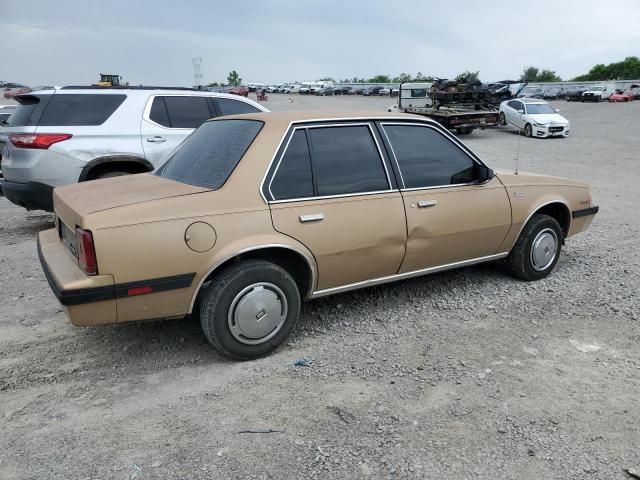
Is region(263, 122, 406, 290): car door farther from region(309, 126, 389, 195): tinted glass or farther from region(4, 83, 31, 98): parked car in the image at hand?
region(4, 83, 31, 98): parked car

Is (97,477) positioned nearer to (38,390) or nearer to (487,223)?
(38,390)

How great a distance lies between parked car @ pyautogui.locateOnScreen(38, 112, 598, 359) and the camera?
2992 millimetres

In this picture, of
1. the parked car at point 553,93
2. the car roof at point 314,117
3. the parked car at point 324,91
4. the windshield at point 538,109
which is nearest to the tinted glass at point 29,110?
the car roof at point 314,117

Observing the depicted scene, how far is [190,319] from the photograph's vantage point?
13.5 feet

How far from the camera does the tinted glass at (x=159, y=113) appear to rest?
6.76 m

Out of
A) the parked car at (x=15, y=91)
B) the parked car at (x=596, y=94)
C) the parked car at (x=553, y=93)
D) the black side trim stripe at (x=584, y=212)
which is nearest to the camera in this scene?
the black side trim stripe at (x=584, y=212)

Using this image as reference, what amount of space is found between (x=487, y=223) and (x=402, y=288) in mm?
969

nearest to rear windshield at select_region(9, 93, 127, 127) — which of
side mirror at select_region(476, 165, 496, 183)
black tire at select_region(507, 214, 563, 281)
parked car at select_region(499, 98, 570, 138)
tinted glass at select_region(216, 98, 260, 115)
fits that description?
tinted glass at select_region(216, 98, 260, 115)

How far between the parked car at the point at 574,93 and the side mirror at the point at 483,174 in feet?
163

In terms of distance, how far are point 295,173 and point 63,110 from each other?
4191mm

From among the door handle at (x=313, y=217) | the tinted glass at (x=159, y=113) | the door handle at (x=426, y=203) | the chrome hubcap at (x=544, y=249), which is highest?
the tinted glass at (x=159, y=113)

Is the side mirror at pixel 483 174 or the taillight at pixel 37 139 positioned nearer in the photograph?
the side mirror at pixel 483 174

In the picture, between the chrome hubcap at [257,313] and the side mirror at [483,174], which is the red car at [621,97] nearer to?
the side mirror at [483,174]

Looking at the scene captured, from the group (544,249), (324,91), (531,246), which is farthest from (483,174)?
(324,91)
